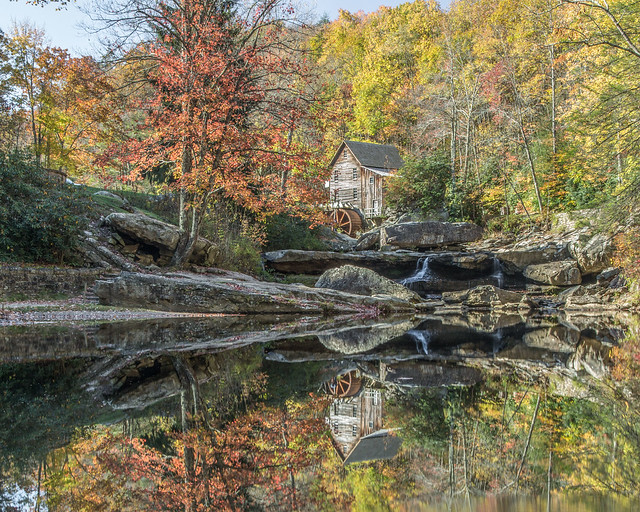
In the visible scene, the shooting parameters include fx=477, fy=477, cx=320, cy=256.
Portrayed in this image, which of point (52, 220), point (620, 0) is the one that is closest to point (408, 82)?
point (620, 0)

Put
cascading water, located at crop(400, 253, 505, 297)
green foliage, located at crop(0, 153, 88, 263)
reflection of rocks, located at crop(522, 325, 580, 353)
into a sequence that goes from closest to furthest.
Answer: reflection of rocks, located at crop(522, 325, 580, 353)
green foliage, located at crop(0, 153, 88, 263)
cascading water, located at crop(400, 253, 505, 297)

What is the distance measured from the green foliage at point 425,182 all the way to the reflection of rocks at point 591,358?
2258 cm

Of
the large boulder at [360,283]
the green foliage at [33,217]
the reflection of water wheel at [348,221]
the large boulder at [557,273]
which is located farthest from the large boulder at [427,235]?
the green foliage at [33,217]

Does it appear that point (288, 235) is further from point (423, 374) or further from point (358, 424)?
point (358, 424)

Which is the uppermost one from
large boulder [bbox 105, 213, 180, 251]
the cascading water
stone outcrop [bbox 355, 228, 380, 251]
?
large boulder [bbox 105, 213, 180, 251]

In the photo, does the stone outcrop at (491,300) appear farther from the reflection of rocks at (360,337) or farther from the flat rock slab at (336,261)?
the reflection of rocks at (360,337)

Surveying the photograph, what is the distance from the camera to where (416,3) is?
56.3 m

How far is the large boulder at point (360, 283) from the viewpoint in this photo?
1541 cm

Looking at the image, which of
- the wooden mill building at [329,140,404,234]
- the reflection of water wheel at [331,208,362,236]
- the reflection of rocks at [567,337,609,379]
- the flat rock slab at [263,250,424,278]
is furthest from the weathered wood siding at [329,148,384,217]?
the reflection of rocks at [567,337,609,379]

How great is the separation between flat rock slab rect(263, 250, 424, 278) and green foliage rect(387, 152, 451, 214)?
8.52 m

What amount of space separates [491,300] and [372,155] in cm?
2716

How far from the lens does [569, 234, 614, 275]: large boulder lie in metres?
17.6

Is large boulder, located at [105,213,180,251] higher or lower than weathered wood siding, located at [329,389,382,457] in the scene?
higher

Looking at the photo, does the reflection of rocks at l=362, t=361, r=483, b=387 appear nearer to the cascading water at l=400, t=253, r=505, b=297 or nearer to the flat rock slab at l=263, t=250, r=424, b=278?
the flat rock slab at l=263, t=250, r=424, b=278
